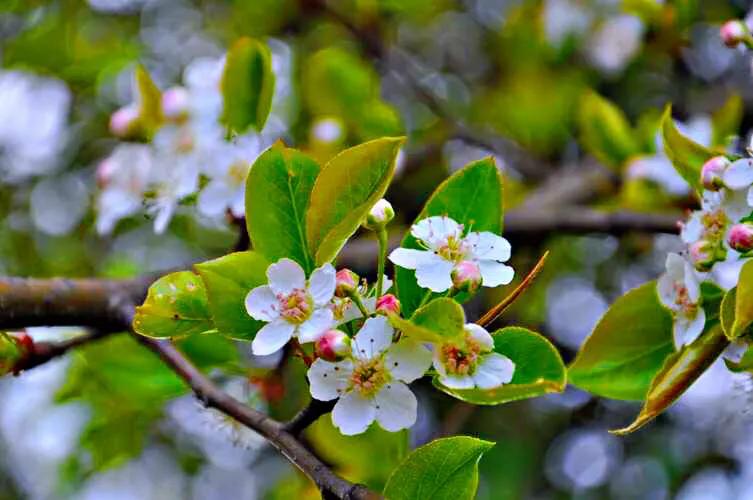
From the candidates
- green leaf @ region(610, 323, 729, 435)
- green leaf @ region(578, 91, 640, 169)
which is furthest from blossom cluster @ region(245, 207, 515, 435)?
green leaf @ region(578, 91, 640, 169)

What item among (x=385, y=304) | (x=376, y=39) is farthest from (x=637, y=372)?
(x=376, y=39)

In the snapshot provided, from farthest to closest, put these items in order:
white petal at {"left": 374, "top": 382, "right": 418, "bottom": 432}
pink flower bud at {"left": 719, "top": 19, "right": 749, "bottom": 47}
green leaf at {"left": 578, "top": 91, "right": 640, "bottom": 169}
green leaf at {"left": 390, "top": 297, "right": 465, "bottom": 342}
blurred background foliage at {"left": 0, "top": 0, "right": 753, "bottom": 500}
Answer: blurred background foliage at {"left": 0, "top": 0, "right": 753, "bottom": 500} → green leaf at {"left": 578, "top": 91, "right": 640, "bottom": 169} → pink flower bud at {"left": 719, "top": 19, "right": 749, "bottom": 47} → white petal at {"left": 374, "top": 382, "right": 418, "bottom": 432} → green leaf at {"left": 390, "top": 297, "right": 465, "bottom": 342}

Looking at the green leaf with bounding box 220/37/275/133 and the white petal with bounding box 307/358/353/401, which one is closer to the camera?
the white petal with bounding box 307/358/353/401

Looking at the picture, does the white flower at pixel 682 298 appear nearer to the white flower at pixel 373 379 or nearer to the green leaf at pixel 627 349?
the green leaf at pixel 627 349

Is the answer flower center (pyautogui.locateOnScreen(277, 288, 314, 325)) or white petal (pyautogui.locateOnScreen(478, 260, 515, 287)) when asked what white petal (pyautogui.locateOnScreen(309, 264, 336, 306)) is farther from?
white petal (pyautogui.locateOnScreen(478, 260, 515, 287))

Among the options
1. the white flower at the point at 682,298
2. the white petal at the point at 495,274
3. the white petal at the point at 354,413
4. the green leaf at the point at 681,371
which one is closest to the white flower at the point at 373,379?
the white petal at the point at 354,413

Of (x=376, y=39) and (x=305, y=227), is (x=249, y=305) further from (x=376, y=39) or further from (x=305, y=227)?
(x=376, y=39)

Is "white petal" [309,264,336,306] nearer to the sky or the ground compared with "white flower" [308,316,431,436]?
nearer to the sky
